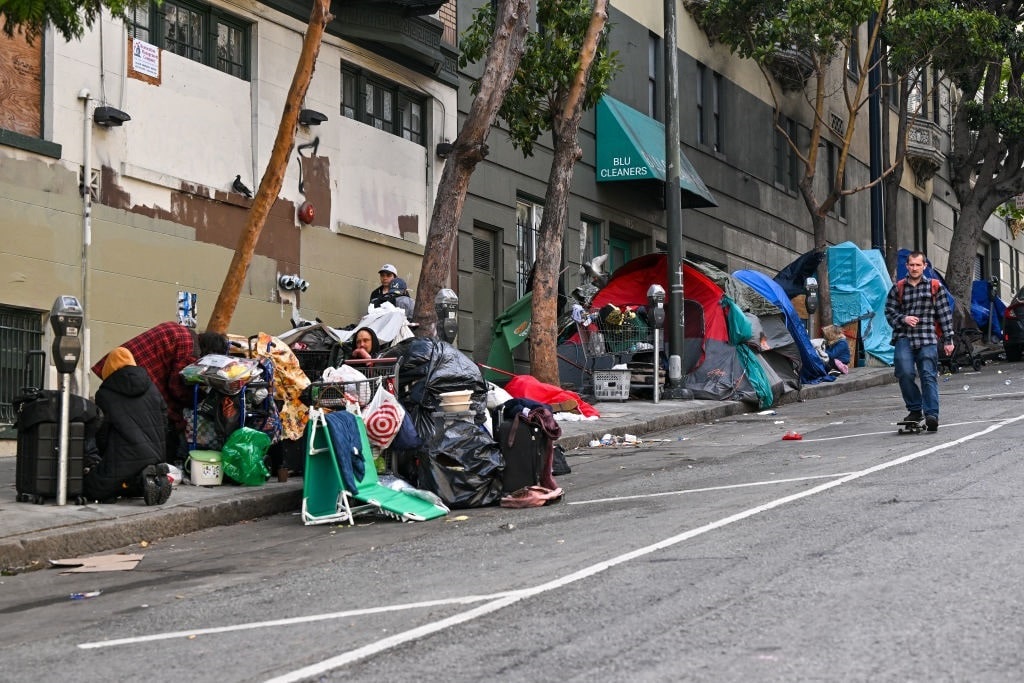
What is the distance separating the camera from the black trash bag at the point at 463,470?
10961mm

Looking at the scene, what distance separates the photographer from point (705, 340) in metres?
21.6

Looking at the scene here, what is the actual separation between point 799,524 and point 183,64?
10.9m

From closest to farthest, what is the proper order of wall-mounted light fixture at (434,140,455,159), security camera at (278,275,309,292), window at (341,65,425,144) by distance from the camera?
security camera at (278,275,309,292)
window at (341,65,425,144)
wall-mounted light fixture at (434,140,455,159)

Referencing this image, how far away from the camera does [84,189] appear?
596 inches

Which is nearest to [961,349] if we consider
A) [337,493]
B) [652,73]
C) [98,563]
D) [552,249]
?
[652,73]

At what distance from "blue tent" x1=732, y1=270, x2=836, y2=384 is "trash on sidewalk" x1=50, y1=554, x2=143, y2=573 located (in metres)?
15.6

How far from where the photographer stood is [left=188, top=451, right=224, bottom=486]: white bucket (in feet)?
38.4

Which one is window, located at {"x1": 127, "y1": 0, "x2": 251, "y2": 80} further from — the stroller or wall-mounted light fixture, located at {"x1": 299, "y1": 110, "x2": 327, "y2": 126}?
the stroller

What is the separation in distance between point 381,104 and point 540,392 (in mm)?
5475

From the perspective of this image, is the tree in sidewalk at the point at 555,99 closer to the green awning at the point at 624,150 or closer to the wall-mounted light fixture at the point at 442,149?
the wall-mounted light fixture at the point at 442,149

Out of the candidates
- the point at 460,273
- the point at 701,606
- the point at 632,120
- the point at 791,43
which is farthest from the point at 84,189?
the point at 791,43

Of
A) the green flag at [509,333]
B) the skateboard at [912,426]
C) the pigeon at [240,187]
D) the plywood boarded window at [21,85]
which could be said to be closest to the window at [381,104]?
the pigeon at [240,187]

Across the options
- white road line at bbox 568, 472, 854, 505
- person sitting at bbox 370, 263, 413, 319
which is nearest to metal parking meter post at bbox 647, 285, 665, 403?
person sitting at bbox 370, 263, 413, 319

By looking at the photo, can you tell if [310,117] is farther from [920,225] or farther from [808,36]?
[920,225]
